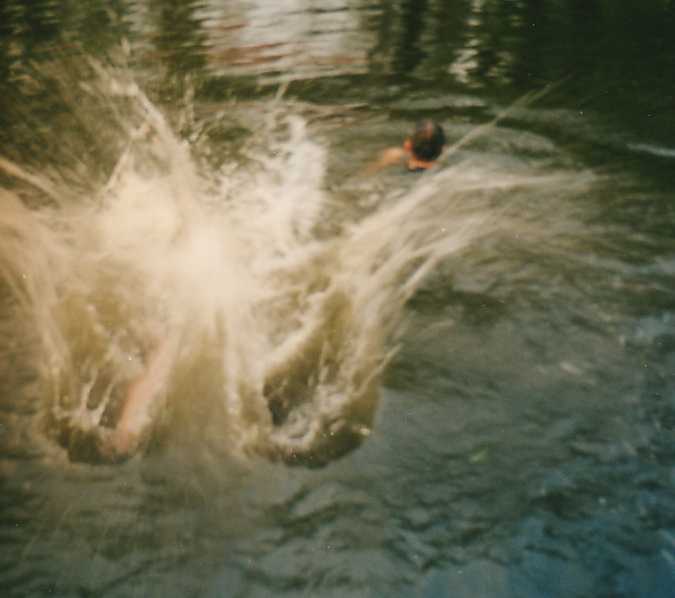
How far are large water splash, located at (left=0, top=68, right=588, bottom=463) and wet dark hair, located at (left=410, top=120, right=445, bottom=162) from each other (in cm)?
35

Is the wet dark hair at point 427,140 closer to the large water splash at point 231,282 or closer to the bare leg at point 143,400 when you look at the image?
the large water splash at point 231,282

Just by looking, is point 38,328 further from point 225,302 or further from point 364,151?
point 364,151

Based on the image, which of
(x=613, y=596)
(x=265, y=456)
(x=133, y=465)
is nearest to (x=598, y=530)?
(x=613, y=596)

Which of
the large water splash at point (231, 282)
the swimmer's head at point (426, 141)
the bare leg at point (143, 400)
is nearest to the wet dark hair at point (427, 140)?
the swimmer's head at point (426, 141)

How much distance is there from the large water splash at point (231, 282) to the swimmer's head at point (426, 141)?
34 cm

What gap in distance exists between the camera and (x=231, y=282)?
5305 mm

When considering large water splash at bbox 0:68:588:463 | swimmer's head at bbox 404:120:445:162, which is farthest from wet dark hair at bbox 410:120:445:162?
large water splash at bbox 0:68:588:463

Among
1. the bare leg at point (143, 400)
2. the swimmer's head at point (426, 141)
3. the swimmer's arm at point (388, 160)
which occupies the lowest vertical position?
the bare leg at point (143, 400)

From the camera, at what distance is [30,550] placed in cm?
333

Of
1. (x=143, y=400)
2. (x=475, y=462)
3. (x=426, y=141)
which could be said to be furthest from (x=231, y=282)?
(x=475, y=462)

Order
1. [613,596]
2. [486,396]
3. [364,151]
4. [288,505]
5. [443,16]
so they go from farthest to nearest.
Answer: [443,16]
[364,151]
[486,396]
[288,505]
[613,596]

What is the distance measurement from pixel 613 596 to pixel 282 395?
2.25 m

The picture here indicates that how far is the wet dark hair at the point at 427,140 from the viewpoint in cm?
612

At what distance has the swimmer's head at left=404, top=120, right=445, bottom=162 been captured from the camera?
6.12m
